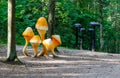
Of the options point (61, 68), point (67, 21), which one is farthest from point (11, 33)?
point (67, 21)

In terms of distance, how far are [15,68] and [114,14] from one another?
24.3 meters

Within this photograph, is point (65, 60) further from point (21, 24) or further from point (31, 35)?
point (21, 24)

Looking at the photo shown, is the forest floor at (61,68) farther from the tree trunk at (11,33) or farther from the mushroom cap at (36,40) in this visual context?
the mushroom cap at (36,40)

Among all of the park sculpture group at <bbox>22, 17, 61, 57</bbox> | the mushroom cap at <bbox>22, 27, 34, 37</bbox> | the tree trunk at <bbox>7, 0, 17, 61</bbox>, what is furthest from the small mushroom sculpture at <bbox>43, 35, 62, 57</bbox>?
the tree trunk at <bbox>7, 0, 17, 61</bbox>

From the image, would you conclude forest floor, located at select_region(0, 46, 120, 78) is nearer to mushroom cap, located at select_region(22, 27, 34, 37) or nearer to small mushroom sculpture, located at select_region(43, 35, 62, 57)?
small mushroom sculpture, located at select_region(43, 35, 62, 57)

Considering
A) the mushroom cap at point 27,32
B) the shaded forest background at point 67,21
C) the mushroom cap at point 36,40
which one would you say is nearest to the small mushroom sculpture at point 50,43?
the mushroom cap at point 36,40

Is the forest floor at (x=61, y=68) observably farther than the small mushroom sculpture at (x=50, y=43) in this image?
No

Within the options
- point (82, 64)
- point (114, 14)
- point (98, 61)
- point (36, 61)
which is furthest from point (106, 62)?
point (114, 14)

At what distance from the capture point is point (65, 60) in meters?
12.1

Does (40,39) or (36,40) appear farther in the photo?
(40,39)

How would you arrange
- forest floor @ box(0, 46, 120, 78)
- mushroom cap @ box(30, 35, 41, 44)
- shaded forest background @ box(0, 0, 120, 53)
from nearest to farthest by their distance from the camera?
forest floor @ box(0, 46, 120, 78) → mushroom cap @ box(30, 35, 41, 44) → shaded forest background @ box(0, 0, 120, 53)

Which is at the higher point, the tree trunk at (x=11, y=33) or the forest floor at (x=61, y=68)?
the tree trunk at (x=11, y=33)

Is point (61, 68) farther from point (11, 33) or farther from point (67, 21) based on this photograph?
point (67, 21)

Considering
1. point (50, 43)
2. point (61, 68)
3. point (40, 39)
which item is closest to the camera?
point (61, 68)
